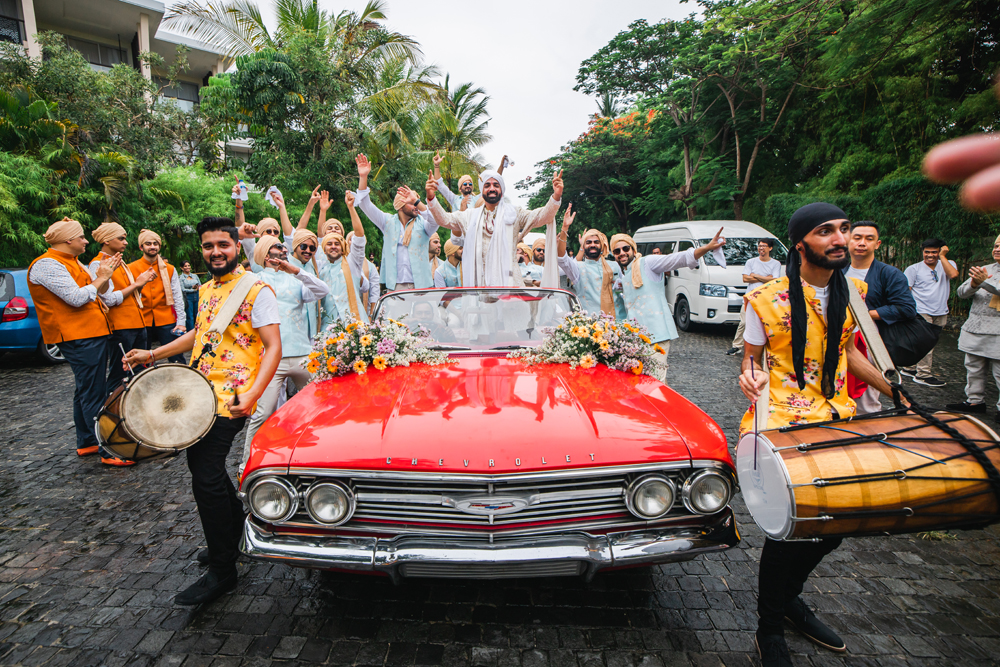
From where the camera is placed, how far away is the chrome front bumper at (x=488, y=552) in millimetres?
2141

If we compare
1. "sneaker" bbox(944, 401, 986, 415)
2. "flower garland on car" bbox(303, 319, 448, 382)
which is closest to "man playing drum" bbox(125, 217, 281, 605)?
"flower garland on car" bbox(303, 319, 448, 382)

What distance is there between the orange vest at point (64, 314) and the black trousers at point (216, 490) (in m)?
2.94

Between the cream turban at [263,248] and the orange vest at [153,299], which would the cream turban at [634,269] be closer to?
the cream turban at [263,248]

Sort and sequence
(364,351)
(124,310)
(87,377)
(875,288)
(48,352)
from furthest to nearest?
(48,352)
(124,310)
(87,377)
(875,288)
(364,351)

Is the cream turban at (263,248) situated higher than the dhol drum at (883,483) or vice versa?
the cream turban at (263,248)

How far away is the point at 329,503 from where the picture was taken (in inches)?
89.8

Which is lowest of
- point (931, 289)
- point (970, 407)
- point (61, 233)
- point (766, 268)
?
point (970, 407)

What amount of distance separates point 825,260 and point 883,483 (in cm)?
96

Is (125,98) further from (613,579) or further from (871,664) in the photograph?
(871,664)

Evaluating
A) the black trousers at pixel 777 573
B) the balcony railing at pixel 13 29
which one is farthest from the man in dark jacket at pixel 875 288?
the balcony railing at pixel 13 29

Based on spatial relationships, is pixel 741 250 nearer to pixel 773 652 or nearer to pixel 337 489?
pixel 773 652

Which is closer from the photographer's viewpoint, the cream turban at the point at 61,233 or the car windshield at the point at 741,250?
the cream turban at the point at 61,233

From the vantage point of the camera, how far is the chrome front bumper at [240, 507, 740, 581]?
214 cm

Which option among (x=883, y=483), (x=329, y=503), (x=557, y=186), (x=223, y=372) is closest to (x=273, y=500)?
(x=329, y=503)
